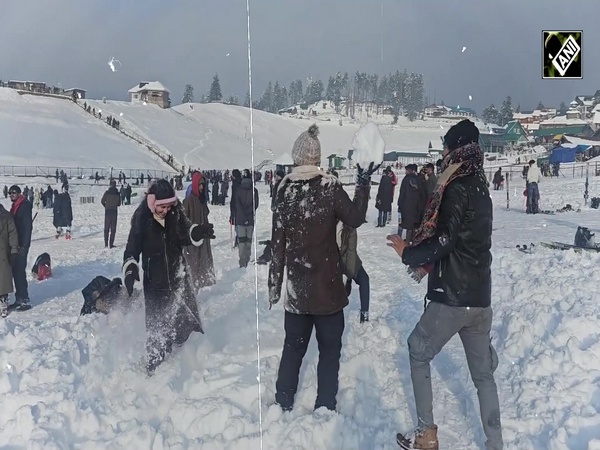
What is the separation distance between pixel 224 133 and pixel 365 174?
213ft

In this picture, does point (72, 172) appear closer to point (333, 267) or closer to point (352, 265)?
point (352, 265)

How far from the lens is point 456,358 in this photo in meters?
4.80

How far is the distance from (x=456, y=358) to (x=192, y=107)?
81.1m

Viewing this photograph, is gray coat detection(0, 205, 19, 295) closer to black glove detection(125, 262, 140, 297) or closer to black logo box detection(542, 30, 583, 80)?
black glove detection(125, 262, 140, 297)

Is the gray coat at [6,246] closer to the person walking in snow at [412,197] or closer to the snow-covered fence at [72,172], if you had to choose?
the person walking in snow at [412,197]

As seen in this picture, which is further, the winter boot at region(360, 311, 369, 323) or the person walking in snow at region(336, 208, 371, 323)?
the winter boot at region(360, 311, 369, 323)

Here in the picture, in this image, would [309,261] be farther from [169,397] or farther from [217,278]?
[217,278]

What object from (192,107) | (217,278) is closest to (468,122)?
(217,278)

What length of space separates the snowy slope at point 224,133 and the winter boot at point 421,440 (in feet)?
136

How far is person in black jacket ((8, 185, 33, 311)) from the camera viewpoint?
7547mm

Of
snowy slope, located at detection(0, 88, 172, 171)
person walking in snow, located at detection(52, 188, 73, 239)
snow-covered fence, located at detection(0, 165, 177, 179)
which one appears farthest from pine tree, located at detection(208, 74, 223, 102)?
person walking in snow, located at detection(52, 188, 73, 239)

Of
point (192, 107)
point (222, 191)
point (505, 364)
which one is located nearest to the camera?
point (505, 364)

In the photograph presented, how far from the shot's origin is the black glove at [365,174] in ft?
11.7

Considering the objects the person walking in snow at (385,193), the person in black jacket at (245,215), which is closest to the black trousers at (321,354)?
the person in black jacket at (245,215)
